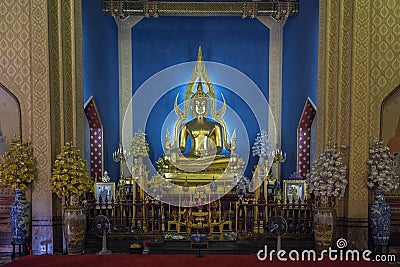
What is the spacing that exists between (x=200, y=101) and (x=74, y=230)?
6414 millimetres

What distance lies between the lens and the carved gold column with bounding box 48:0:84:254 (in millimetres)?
6160

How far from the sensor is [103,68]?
920cm

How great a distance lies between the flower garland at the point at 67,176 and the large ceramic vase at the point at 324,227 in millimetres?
3772

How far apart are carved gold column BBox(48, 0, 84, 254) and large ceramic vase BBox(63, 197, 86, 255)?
48 centimetres

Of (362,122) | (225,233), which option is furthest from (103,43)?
(362,122)

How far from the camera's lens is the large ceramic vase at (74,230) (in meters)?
5.71

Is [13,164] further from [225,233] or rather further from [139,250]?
[225,233]

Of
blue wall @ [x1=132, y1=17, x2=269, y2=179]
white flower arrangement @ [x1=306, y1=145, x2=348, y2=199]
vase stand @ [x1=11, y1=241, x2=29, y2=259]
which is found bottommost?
vase stand @ [x1=11, y1=241, x2=29, y2=259]

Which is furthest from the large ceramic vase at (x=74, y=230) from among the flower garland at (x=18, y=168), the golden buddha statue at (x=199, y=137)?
the golden buddha statue at (x=199, y=137)

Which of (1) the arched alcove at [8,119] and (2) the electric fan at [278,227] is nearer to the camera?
(2) the electric fan at [278,227]

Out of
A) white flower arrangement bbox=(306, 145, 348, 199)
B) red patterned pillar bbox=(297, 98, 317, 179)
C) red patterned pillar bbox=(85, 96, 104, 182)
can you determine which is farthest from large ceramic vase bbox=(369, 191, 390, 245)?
red patterned pillar bbox=(85, 96, 104, 182)

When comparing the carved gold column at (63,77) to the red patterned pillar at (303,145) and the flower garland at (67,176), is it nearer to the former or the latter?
the flower garland at (67,176)

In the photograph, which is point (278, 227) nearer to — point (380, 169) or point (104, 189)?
point (380, 169)

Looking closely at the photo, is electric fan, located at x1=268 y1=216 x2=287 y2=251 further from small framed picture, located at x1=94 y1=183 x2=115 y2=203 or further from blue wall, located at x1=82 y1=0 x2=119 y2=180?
blue wall, located at x1=82 y1=0 x2=119 y2=180
